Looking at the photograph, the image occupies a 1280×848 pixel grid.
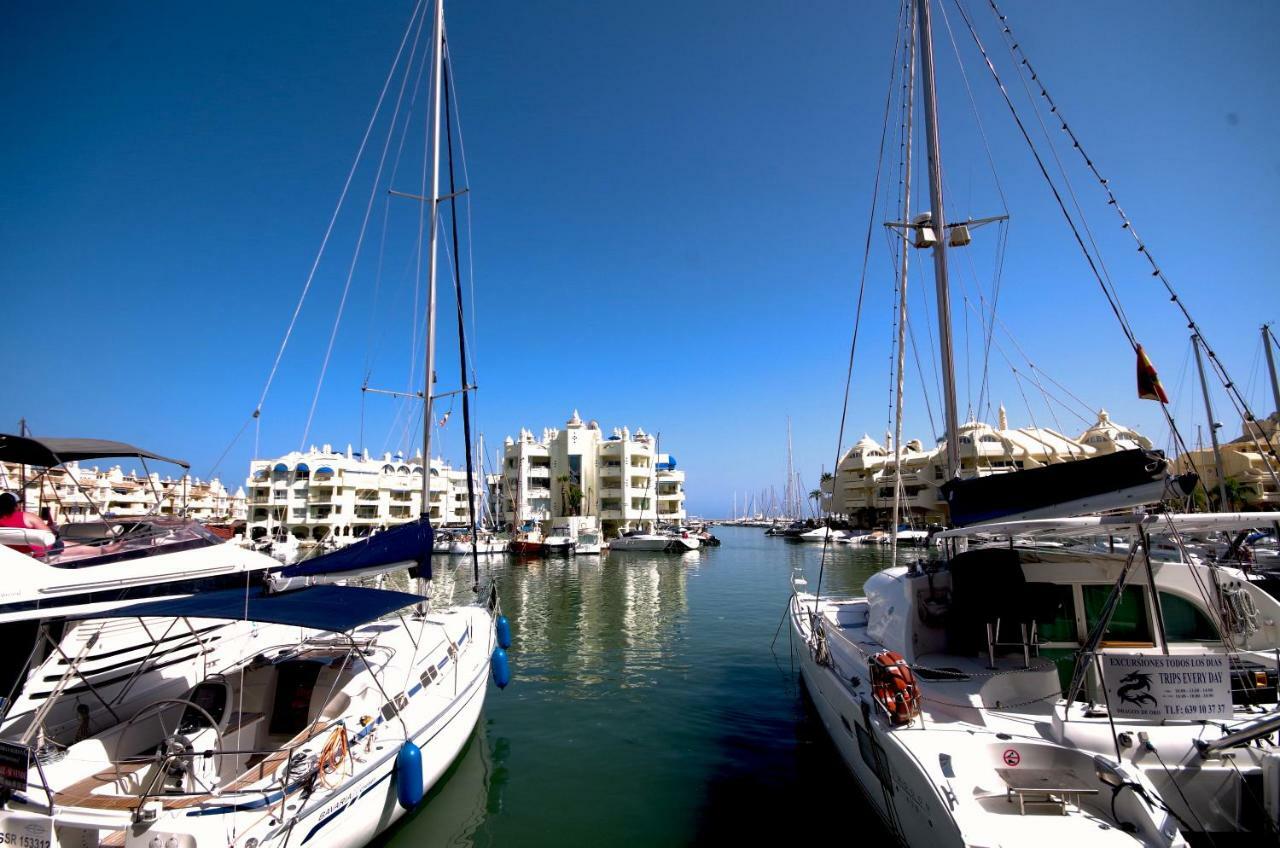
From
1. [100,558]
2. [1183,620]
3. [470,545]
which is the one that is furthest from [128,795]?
[470,545]

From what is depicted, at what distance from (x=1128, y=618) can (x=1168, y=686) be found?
2261mm

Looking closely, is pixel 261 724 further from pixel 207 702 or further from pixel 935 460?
pixel 935 460

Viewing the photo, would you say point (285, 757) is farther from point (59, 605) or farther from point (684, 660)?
point (684, 660)

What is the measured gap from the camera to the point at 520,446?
63.7 m

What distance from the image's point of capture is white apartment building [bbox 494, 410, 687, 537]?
2466 inches

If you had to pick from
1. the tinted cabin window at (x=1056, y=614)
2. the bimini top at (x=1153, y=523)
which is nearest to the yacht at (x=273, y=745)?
the bimini top at (x=1153, y=523)

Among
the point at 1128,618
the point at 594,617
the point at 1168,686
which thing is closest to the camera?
the point at 1168,686

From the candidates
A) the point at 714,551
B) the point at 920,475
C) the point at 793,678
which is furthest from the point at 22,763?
the point at 920,475

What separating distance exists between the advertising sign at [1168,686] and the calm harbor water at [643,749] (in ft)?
10.0

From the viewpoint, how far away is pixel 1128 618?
7434 mm

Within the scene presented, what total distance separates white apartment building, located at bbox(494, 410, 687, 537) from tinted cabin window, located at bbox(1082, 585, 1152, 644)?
54.9 metres

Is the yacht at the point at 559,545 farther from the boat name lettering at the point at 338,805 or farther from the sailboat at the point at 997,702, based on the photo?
the boat name lettering at the point at 338,805

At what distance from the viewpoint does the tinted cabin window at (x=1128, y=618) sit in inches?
290

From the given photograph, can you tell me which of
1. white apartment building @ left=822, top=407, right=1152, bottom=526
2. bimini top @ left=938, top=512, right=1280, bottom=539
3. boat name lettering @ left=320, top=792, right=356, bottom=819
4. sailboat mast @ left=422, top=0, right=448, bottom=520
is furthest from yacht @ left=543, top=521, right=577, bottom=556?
bimini top @ left=938, top=512, right=1280, bottom=539
